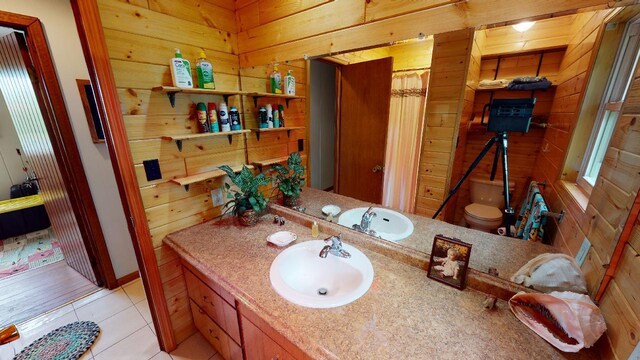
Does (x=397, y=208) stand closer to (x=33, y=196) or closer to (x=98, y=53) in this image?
(x=98, y=53)

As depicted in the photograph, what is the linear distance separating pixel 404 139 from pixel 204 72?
1120 mm

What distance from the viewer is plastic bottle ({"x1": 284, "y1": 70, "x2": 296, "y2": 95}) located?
1.50 m

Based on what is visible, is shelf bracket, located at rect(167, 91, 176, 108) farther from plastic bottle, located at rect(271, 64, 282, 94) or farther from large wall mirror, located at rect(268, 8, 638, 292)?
large wall mirror, located at rect(268, 8, 638, 292)

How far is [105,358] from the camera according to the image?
4.94ft

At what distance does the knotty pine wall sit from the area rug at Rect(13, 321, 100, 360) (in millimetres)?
660

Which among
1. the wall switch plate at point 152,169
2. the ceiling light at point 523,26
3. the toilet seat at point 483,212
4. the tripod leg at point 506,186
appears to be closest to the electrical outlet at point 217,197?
the wall switch plate at point 152,169

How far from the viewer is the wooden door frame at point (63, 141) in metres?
1.57

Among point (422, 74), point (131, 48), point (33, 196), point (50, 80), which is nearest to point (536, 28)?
point (422, 74)

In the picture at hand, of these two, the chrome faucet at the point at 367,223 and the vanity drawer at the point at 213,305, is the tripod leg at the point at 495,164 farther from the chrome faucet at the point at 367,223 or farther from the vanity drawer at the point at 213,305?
the vanity drawer at the point at 213,305

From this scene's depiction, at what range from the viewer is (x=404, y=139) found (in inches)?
44.2

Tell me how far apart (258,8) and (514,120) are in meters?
1.38

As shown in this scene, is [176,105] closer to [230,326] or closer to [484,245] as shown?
[230,326]

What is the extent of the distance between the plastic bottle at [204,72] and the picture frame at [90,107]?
1.18 metres

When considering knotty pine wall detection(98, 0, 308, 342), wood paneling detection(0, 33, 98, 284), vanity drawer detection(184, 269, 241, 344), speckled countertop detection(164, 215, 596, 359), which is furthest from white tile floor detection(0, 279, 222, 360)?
speckled countertop detection(164, 215, 596, 359)
